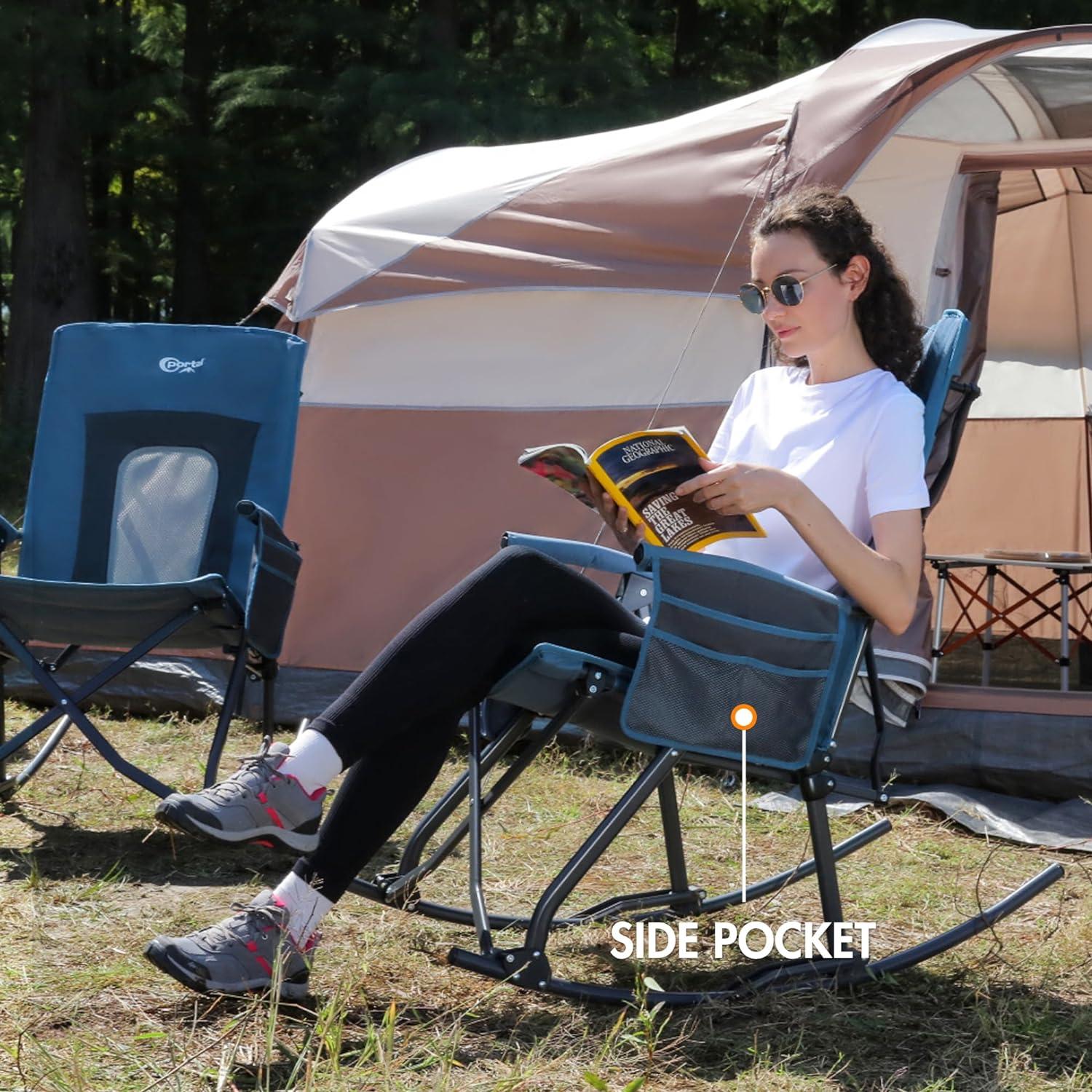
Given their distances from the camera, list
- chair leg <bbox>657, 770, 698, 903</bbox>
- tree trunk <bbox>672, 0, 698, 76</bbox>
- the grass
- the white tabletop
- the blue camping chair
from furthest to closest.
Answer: tree trunk <bbox>672, 0, 698, 76</bbox> < the white tabletop < the blue camping chair < chair leg <bbox>657, 770, 698, 903</bbox> < the grass

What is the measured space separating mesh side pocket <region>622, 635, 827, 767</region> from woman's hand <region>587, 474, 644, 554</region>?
0.17m

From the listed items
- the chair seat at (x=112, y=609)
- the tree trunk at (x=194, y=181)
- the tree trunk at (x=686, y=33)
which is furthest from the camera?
the tree trunk at (x=686, y=33)

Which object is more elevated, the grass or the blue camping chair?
the blue camping chair

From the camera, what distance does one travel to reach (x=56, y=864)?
254 centimetres

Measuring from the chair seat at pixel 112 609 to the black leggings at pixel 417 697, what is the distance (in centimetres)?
86

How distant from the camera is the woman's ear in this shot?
211cm

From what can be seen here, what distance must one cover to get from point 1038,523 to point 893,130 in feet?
7.09

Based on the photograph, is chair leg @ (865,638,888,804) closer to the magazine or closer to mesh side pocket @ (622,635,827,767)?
mesh side pocket @ (622,635,827,767)

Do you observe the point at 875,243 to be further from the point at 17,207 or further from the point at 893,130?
the point at 17,207

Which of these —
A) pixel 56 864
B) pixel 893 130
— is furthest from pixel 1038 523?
pixel 56 864

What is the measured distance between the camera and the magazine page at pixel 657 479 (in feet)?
6.00

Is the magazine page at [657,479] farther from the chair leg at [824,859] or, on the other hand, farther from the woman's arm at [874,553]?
the chair leg at [824,859]

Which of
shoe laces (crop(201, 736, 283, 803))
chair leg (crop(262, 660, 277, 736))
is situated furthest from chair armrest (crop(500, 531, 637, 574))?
chair leg (crop(262, 660, 277, 736))

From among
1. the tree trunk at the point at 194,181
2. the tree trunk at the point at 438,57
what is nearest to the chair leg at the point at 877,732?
the tree trunk at the point at 438,57
